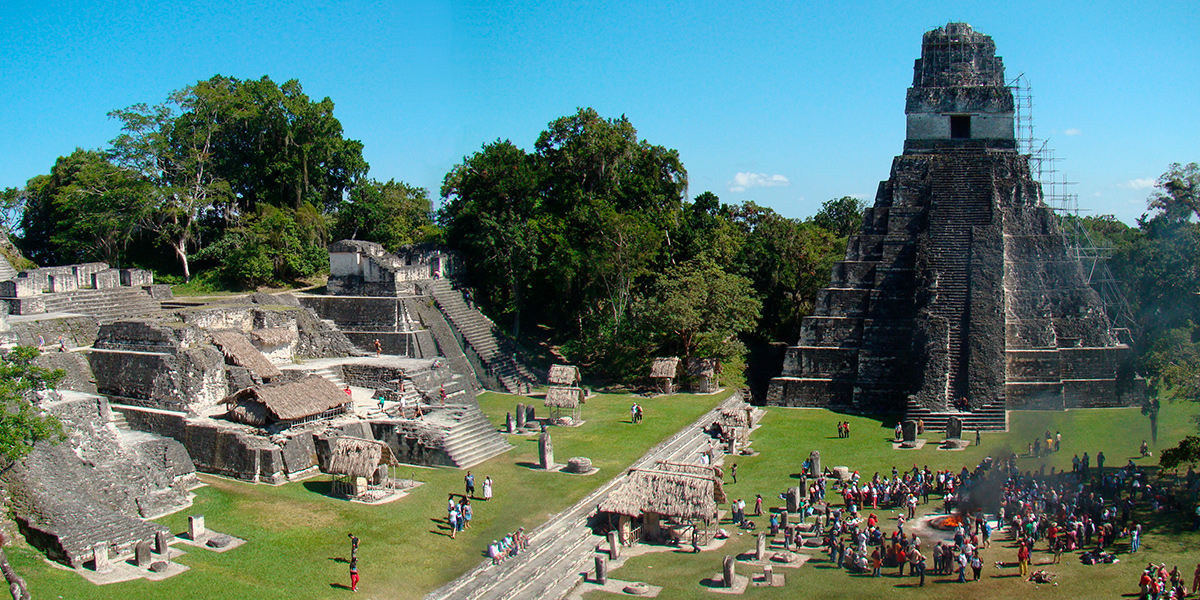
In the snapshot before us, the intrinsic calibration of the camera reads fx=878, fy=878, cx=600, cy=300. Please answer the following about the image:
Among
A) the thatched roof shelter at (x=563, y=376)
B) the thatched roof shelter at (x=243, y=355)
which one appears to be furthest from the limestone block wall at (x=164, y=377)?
the thatched roof shelter at (x=563, y=376)

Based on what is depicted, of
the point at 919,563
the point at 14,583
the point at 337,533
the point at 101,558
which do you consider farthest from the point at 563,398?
the point at 14,583

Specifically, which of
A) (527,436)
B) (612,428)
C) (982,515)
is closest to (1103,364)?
(982,515)

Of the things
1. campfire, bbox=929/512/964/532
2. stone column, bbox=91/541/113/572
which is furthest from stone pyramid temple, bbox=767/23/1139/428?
stone column, bbox=91/541/113/572

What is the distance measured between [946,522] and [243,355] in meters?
21.2

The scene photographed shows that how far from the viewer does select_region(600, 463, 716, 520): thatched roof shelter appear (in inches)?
818

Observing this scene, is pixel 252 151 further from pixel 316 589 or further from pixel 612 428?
pixel 316 589

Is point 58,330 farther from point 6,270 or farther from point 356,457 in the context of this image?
point 356,457

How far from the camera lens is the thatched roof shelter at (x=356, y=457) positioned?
874 inches

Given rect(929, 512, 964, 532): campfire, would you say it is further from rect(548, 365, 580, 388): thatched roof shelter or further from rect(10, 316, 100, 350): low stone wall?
rect(10, 316, 100, 350): low stone wall

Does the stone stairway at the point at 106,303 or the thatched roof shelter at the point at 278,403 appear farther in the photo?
the stone stairway at the point at 106,303

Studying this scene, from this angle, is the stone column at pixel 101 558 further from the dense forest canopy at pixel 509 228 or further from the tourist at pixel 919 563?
the dense forest canopy at pixel 509 228

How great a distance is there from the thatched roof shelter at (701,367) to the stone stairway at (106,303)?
827 inches

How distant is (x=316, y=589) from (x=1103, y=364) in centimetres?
2859

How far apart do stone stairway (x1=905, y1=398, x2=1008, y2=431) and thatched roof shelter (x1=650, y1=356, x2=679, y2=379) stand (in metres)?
9.53
